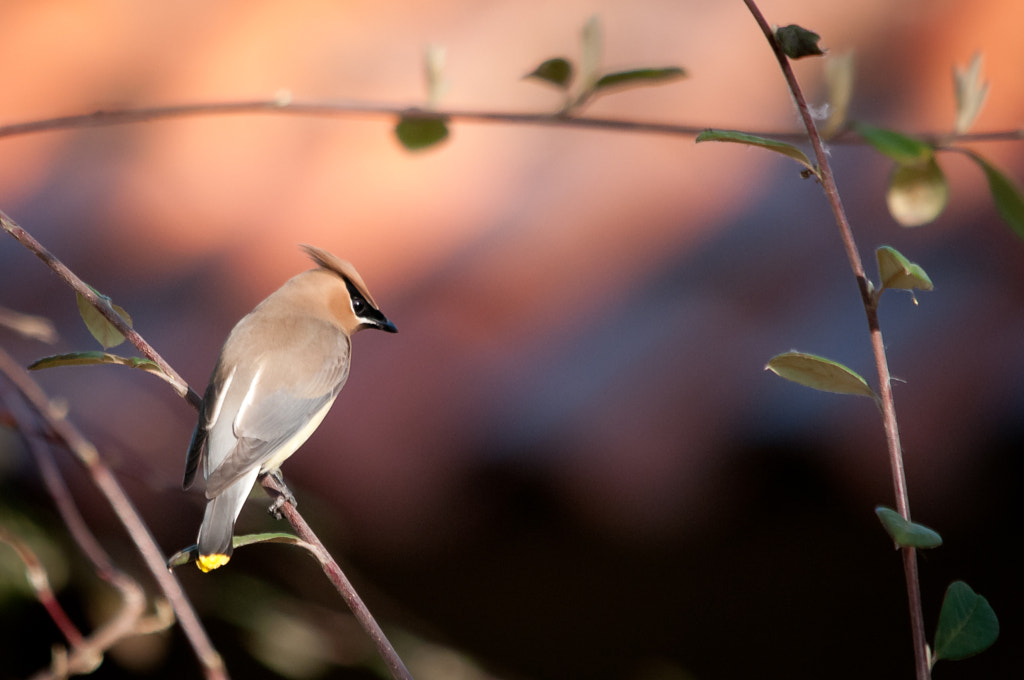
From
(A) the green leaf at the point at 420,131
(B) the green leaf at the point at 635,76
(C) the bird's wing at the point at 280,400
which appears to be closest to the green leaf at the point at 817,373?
(B) the green leaf at the point at 635,76

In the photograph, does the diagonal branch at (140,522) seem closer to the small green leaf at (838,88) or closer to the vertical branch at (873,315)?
the vertical branch at (873,315)

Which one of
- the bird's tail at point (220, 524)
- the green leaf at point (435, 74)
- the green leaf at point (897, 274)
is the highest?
the green leaf at point (435, 74)

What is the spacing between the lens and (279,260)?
200 cm

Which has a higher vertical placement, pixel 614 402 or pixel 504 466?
pixel 614 402

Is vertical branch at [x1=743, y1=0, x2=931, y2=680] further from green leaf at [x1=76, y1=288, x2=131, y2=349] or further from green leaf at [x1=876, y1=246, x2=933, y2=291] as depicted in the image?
green leaf at [x1=76, y1=288, x2=131, y2=349]

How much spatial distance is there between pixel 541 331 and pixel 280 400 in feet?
2.79

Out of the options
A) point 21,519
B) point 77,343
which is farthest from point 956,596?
point 77,343

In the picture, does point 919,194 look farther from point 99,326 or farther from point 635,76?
point 99,326

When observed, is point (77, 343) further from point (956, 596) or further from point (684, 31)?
point (956, 596)

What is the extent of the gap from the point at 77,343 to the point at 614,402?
100 cm

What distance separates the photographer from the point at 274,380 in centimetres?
115

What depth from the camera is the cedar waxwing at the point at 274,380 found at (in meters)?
1.06

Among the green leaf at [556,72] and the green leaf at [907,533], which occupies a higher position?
the green leaf at [556,72]

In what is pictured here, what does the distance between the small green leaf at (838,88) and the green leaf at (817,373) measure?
0.61 feet
